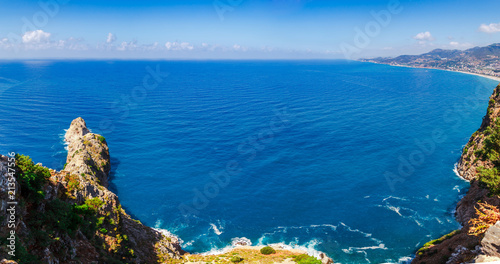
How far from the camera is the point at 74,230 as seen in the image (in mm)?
35969

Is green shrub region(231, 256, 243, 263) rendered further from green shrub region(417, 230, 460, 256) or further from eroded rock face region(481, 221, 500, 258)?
green shrub region(417, 230, 460, 256)

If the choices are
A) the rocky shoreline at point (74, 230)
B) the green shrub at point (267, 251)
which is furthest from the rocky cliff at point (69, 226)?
the green shrub at point (267, 251)

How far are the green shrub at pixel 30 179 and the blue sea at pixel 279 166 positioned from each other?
3324 centimetres

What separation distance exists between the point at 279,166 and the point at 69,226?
211 ft

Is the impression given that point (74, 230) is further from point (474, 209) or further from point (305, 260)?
point (474, 209)

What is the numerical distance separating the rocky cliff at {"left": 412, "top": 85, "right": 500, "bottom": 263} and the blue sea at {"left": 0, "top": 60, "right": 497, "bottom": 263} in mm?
3777

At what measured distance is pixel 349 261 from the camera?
53.6 metres

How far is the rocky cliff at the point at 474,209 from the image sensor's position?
33.8 m

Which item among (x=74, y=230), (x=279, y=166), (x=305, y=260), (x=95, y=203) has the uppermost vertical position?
(x=95, y=203)

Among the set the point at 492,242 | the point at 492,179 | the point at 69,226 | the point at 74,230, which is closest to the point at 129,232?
the point at 74,230

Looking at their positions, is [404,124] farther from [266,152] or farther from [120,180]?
[120,180]

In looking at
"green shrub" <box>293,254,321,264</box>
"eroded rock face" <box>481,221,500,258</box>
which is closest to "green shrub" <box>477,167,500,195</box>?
"eroded rock face" <box>481,221,500,258</box>

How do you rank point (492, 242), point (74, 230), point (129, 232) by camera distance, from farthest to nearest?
point (129, 232)
point (74, 230)
point (492, 242)

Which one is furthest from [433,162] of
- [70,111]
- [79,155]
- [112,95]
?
[112,95]
